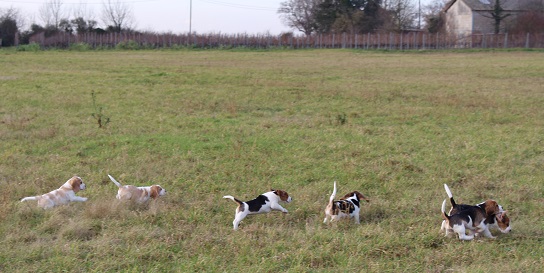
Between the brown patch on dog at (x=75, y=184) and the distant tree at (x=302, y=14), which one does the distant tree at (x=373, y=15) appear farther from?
the brown patch on dog at (x=75, y=184)

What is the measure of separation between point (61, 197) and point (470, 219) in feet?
12.7

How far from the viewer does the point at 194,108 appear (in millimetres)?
13273

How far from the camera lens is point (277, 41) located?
52.3m

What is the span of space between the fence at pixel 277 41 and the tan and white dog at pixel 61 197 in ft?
145

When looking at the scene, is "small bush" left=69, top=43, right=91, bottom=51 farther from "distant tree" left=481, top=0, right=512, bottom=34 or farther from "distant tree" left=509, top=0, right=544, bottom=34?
"distant tree" left=509, top=0, right=544, bottom=34

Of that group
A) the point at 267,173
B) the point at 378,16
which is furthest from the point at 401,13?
the point at 267,173

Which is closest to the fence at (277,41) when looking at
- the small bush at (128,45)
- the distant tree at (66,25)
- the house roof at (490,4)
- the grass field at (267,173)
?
the small bush at (128,45)

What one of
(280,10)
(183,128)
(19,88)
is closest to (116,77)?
(19,88)

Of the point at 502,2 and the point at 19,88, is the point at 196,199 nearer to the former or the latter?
the point at 19,88

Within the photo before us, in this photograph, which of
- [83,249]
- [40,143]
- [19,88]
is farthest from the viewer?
[19,88]

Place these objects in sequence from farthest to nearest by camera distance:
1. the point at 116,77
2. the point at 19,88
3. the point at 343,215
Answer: the point at 116,77
the point at 19,88
the point at 343,215

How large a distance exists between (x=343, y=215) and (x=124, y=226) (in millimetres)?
1975

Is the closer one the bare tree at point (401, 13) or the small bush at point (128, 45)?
the small bush at point (128, 45)

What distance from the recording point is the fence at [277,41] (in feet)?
164
